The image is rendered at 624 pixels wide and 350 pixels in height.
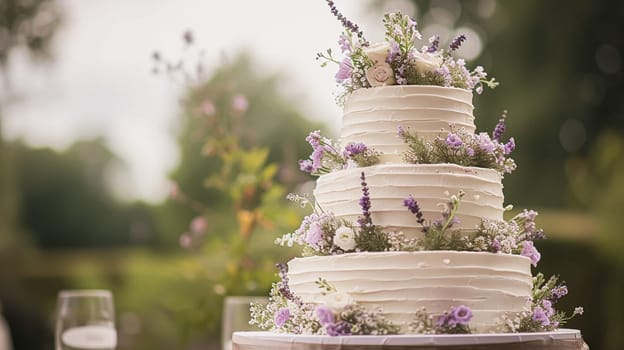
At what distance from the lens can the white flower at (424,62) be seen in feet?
17.5

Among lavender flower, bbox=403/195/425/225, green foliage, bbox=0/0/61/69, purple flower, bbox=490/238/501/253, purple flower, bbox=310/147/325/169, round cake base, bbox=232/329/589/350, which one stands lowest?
round cake base, bbox=232/329/589/350

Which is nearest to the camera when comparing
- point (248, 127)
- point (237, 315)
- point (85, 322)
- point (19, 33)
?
point (237, 315)

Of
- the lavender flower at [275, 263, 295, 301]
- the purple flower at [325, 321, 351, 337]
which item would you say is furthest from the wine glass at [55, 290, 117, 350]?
the purple flower at [325, 321, 351, 337]

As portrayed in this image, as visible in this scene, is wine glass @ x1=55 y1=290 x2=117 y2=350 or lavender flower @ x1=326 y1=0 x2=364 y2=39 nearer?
lavender flower @ x1=326 y1=0 x2=364 y2=39

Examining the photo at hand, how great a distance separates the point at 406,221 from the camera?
4926 mm

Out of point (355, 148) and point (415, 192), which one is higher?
point (355, 148)

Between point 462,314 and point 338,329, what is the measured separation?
1.81 feet

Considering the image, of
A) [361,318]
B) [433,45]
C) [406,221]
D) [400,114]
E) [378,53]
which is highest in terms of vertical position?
[433,45]

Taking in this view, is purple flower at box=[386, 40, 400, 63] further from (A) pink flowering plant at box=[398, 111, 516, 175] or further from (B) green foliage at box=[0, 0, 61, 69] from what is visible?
(B) green foliage at box=[0, 0, 61, 69]

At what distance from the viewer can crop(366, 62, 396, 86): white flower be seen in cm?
525

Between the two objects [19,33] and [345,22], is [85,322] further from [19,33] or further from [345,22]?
[19,33]

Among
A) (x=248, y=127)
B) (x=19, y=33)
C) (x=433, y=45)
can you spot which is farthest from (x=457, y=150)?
(x=248, y=127)

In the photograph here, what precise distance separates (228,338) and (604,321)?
9.01 meters

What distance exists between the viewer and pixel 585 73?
23.3 m
